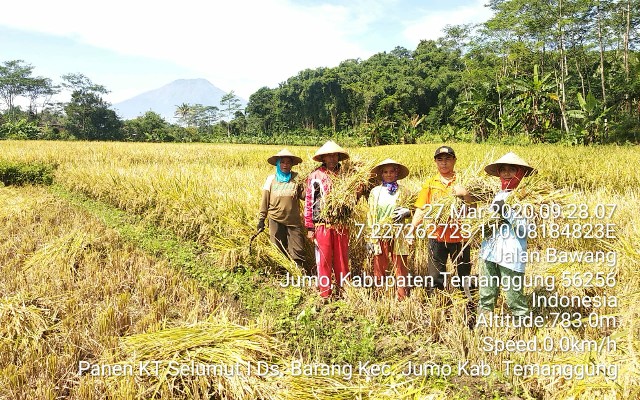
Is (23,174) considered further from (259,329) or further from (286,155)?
(259,329)

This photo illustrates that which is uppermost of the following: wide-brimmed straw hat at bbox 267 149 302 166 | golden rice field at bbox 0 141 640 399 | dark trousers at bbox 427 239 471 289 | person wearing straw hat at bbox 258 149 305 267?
wide-brimmed straw hat at bbox 267 149 302 166

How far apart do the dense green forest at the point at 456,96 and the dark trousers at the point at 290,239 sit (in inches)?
588

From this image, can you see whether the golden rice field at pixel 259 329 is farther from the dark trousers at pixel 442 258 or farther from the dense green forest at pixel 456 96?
the dense green forest at pixel 456 96

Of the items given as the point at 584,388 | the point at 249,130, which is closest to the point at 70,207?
the point at 584,388

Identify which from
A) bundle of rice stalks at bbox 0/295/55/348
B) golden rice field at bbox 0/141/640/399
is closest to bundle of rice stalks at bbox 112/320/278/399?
golden rice field at bbox 0/141/640/399

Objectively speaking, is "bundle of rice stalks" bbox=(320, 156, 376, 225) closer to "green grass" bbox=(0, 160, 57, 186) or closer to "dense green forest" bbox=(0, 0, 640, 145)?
"green grass" bbox=(0, 160, 57, 186)

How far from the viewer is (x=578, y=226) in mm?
4191

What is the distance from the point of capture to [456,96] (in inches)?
1359

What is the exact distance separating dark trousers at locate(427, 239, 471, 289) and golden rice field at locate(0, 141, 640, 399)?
0.61 feet

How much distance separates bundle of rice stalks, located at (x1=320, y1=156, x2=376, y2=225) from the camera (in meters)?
3.23

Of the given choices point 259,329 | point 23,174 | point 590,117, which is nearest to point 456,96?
point 590,117

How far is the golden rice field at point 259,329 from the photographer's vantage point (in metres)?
2.09

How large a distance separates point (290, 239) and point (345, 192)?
2.84ft

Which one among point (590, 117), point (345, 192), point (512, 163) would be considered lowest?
point (345, 192)
